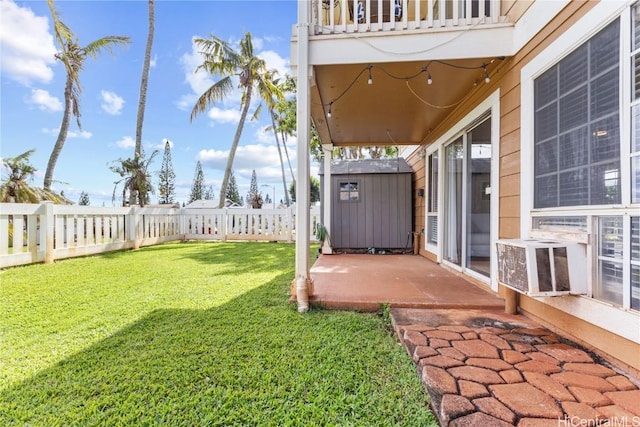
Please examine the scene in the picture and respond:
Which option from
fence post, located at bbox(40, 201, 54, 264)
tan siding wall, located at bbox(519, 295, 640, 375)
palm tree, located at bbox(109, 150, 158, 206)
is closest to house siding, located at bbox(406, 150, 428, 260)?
tan siding wall, located at bbox(519, 295, 640, 375)

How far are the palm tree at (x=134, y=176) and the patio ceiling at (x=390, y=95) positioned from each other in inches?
223

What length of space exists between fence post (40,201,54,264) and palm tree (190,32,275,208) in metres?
5.57

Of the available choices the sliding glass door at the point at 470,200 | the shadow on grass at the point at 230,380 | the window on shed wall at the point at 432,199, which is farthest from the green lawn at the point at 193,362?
the window on shed wall at the point at 432,199

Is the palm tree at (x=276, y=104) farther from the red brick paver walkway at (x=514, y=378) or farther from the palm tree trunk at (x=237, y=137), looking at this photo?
the red brick paver walkway at (x=514, y=378)

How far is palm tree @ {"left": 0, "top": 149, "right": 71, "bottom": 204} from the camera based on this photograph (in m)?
5.70

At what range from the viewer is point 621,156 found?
64.1 inches

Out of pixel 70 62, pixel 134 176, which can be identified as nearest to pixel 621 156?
pixel 134 176

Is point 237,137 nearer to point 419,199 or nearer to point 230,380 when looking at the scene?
point 419,199

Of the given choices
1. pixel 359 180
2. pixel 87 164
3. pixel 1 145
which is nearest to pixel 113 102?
pixel 87 164

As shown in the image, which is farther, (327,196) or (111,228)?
(111,228)

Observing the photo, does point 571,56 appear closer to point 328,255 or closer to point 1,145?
point 328,255

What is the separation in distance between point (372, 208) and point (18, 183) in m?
7.40

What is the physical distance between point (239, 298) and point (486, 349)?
236cm

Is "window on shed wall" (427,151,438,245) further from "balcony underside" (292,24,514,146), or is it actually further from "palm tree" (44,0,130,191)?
"palm tree" (44,0,130,191)
